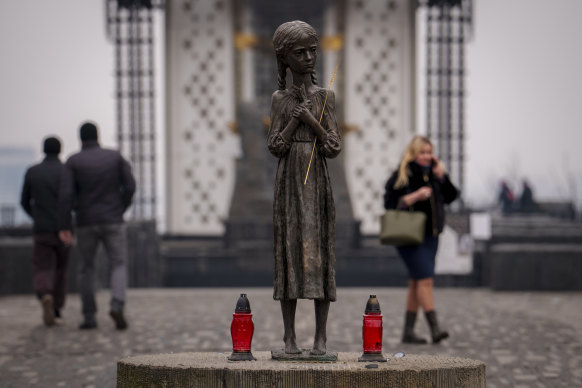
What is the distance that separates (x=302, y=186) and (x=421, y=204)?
11.6 ft

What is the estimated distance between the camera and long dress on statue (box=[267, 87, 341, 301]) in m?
5.45

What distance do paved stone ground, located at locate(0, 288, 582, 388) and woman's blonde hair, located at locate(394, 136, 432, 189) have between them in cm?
128

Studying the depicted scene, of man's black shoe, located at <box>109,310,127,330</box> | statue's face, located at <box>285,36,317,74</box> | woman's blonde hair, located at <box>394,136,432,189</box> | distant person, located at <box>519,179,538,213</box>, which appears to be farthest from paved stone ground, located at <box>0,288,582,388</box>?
distant person, located at <box>519,179,538,213</box>

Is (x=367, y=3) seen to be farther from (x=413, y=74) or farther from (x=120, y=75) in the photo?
(x=120, y=75)

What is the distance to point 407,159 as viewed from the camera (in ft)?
29.2

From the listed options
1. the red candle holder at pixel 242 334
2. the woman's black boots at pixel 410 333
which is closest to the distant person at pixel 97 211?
the woman's black boots at pixel 410 333

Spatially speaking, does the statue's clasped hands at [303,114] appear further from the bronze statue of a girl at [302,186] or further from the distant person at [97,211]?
the distant person at [97,211]

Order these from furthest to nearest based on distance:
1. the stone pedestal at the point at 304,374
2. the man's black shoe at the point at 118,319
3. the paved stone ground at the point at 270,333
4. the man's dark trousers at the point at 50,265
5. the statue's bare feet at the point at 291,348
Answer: the man's dark trousers at the point at 50,265 < the man's black shoe at the point at 118,319 < the paved stone ground at the point at 270,333 < the statue's bare feet at the point at 291,348 < the stone pedestal at the point at 304,374

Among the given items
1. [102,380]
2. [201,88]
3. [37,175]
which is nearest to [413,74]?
[201,88]

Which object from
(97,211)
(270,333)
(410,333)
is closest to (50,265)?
(97,211)

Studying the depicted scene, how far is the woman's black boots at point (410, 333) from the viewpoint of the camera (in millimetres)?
8711

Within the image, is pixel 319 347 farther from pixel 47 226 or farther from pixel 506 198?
pixel 506 198

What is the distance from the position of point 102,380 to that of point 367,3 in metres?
16.9

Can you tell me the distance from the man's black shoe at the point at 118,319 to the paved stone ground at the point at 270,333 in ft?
0.27
